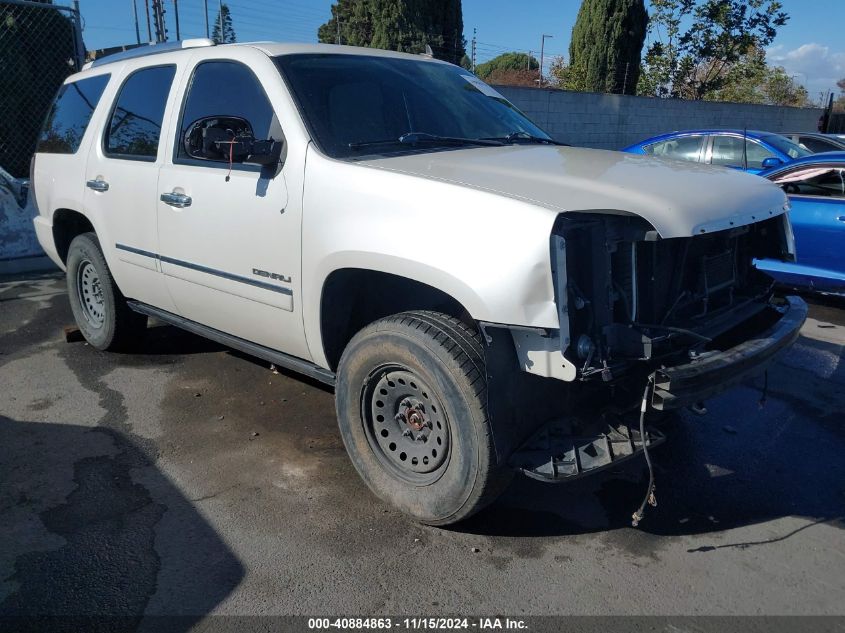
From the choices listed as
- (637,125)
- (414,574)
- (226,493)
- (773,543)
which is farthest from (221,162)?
(637,125)

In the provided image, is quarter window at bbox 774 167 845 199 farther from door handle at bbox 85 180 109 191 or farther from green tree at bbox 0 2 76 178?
green tree at bbox 0 2 76 178

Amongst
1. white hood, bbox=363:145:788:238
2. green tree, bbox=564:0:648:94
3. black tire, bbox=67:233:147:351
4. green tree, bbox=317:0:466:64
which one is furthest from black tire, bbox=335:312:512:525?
green tree, bbox=564:0:648:94

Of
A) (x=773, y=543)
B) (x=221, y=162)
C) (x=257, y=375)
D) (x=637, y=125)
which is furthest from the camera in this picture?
(x=637, y=125)

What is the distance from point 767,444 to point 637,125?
17.2 meters

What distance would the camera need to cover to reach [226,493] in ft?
11.8

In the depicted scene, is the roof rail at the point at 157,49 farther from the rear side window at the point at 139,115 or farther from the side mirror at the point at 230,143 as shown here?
the side mirror at the point at 230,143

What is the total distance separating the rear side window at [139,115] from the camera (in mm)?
4414

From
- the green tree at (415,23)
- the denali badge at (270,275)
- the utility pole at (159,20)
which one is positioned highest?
the green tree at (415,23)

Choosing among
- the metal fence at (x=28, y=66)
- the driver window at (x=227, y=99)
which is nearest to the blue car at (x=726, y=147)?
the driver window at (x=227, y=99)

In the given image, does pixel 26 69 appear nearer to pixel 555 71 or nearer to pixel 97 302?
pixel 97 302

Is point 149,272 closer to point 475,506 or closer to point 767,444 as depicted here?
point 475,506

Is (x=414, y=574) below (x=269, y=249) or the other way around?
below

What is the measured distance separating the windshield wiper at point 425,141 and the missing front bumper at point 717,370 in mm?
1695

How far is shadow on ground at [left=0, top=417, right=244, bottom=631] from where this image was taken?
275 centimetres
